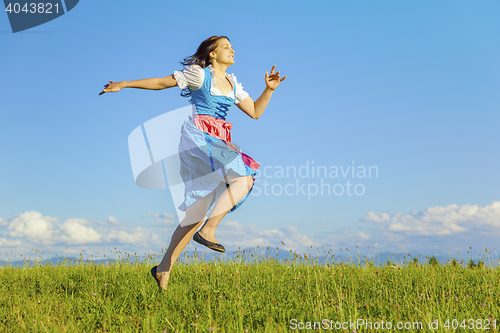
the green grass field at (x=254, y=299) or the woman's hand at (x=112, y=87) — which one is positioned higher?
the woman's hand at (x=112, y=87)

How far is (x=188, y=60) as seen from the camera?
19.7 feet

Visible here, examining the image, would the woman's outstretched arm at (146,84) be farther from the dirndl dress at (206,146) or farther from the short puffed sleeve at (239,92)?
the short puffed sleeve at (239,92)

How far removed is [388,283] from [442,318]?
177 centimetres

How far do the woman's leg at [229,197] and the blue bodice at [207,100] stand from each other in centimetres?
82

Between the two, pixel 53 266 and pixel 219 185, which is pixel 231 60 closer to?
pixel 219 185

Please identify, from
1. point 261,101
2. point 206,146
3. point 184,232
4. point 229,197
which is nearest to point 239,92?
point 261,101

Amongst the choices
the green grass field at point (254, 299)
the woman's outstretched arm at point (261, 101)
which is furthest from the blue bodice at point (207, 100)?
the green grass field at point (254, 299)

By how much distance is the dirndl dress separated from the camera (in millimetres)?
5359

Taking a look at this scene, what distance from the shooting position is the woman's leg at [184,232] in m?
5.56

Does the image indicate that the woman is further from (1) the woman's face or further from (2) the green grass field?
(2) the green grass field

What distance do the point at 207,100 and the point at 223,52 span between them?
0.73m

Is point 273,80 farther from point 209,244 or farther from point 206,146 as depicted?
point 209,244

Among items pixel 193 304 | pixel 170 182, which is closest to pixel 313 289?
pixel 193 304

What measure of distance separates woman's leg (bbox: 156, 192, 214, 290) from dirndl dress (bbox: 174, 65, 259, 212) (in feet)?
0.27
